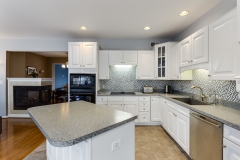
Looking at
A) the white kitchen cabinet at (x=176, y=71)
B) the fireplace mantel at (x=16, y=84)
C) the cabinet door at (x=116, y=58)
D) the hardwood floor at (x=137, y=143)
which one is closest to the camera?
the hardwood floor at (x=137, y=143)

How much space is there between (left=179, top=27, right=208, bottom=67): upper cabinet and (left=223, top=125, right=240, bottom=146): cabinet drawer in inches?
41.7

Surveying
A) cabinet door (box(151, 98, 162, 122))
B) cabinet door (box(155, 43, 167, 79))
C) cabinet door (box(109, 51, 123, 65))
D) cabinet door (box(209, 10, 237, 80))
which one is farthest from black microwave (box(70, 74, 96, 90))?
cabinet door (box(209, 10, 237, 80))

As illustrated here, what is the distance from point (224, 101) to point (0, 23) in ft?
15.7

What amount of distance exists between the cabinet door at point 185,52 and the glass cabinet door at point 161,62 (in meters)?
0.70

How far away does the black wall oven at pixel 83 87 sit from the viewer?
3422 mm

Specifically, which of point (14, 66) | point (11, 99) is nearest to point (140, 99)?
point (11, 99)

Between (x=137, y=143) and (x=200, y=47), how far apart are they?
6.98 ft

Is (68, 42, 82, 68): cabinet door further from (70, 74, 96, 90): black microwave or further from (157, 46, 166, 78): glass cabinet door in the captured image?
(157, 46, 166, 78): glass cabinet door

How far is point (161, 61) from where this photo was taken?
11.9 ft

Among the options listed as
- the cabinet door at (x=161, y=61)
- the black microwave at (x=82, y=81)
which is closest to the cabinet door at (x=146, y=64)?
the cabinet door at (x=161, y=61)

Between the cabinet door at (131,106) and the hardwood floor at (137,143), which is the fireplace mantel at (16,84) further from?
the cabinet door at (131,106)

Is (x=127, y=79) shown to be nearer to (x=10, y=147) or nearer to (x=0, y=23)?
(x=10, y=147)

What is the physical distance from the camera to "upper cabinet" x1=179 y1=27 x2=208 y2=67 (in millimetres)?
2017

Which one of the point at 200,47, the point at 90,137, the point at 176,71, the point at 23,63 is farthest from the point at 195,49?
the point at 23,63
